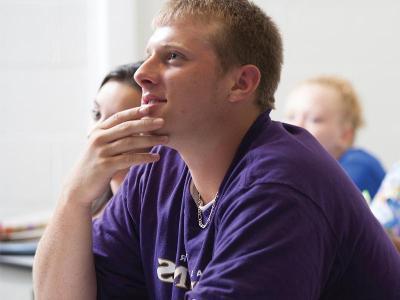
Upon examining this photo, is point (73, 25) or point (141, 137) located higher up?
point (73, 25)

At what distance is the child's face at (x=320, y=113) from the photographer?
9.06 ft

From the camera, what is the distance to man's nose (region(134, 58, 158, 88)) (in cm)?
117

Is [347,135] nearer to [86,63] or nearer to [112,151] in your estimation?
[86,63]

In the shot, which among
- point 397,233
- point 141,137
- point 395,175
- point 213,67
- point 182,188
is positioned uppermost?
point 213,67

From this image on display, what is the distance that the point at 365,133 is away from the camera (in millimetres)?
3025

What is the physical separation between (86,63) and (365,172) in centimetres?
135

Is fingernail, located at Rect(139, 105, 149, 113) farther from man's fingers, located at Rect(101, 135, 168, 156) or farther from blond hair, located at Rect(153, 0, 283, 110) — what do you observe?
blond hair, located at Rect(153, 0, 283, 110)

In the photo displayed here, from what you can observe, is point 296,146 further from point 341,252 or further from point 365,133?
point 365,133

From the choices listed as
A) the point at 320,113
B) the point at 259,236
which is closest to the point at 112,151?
the point at 259,236

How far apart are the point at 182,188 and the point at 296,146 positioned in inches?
11.8

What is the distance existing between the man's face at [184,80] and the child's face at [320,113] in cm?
160

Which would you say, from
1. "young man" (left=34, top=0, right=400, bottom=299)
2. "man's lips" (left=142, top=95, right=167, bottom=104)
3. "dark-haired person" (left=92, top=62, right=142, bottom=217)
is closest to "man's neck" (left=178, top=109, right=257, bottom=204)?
"young man" (left=34, top=0, right=400, bottom=299)

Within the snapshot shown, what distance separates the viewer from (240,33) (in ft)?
4.00

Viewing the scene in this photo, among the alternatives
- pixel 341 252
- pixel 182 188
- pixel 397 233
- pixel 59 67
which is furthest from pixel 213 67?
pixel 59 67
